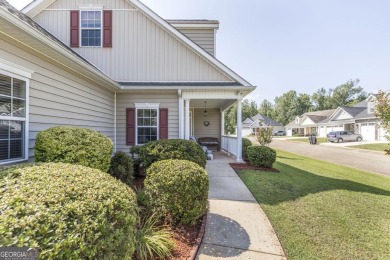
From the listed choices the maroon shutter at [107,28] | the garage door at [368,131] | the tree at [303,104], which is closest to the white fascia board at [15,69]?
the maroon shutter at [107,28]

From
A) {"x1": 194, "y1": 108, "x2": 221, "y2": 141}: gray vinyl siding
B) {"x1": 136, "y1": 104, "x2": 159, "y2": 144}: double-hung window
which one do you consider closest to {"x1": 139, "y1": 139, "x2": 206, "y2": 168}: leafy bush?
{"x1": 136, "y1": 104, "x2": 159, "y2": 144}: double-hung window

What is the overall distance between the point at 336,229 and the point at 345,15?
10.6 metres

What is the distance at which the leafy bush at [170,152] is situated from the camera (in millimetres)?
5832

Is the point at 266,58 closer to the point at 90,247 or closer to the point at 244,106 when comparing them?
the point at 90,247

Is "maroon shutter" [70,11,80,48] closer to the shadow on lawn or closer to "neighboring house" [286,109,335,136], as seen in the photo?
the shadow on lawn

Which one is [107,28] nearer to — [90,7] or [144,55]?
[90,7]

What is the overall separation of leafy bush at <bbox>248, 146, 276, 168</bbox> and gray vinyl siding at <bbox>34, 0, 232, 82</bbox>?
3.19 metres

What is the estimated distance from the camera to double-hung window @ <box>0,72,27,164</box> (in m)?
4.00

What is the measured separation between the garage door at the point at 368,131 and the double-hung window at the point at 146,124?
34282 mm

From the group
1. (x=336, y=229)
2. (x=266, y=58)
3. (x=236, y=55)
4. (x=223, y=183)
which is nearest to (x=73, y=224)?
(x=336, y=229)

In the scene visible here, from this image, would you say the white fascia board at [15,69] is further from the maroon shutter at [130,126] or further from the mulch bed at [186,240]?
the maroon shutter at [130,126]

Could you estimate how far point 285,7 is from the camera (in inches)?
416

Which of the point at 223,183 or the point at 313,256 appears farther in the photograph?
the point at 223,183

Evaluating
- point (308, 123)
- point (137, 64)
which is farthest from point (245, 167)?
point (308, 123)
